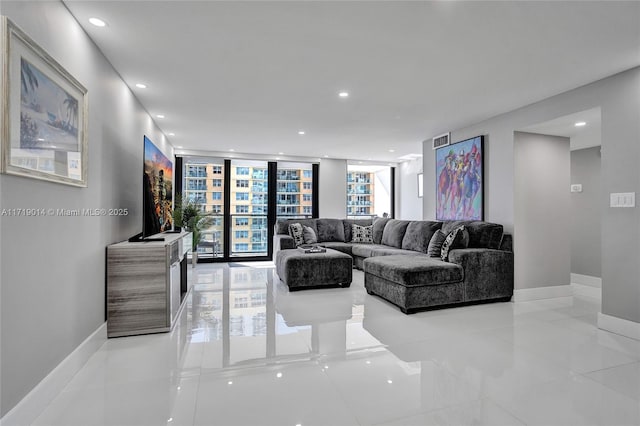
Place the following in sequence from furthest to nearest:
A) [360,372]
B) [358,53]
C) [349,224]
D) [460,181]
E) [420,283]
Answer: [349,224]
[460,181]
[420,283]
[358,53]
[360,372]

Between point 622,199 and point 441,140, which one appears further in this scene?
point 441,140

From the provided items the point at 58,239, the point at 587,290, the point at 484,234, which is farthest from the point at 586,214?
the point at 58,239

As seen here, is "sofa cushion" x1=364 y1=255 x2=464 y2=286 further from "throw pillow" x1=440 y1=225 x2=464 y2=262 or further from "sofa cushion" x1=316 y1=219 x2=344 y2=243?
"sofa cushion" x1=316 y1=219 x2=344 y2=243

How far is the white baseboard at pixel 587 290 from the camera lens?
4441 millimetres

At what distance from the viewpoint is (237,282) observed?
5.10 m

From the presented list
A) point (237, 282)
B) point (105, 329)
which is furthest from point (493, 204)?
point (105, 329)

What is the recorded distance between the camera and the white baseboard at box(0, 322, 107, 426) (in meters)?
1.58

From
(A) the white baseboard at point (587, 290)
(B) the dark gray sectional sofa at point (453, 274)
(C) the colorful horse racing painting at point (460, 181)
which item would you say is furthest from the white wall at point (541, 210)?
(C) the colorful horse racing painting at point (460, 181)

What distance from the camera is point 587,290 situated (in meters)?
4.74

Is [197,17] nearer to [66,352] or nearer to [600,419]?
[66,352]

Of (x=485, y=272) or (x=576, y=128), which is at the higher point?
(x=576, y=128)

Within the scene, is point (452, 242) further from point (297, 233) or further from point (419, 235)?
point (297, 233)

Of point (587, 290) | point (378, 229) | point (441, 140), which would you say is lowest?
point (587, 290)

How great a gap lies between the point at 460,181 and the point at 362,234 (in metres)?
2.49
